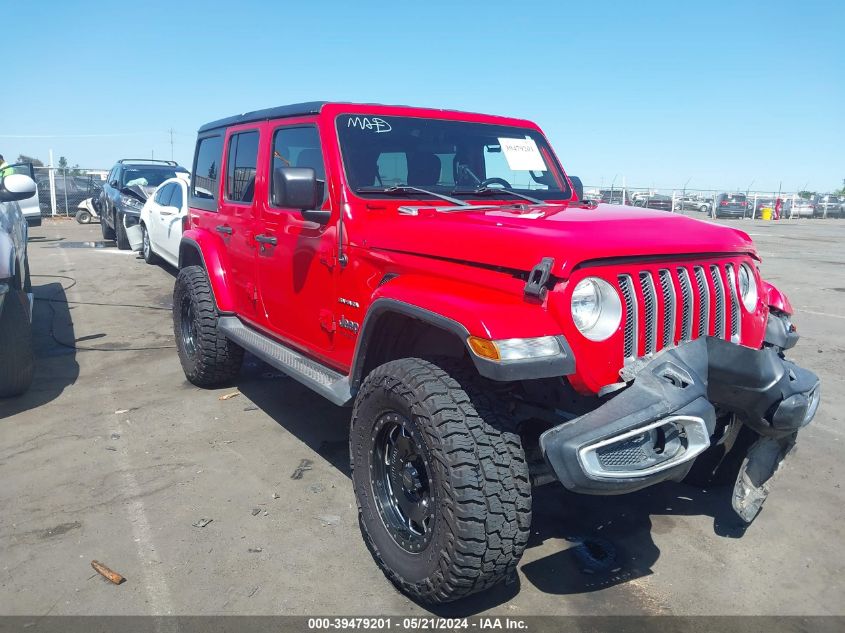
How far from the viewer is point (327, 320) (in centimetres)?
358

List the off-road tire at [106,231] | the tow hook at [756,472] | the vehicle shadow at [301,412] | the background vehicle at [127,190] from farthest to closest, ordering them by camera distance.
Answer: the off-road tire at [106,231] → the background vehicle at [127,190] → the vehicle shadow at [301,412] → the tow hook at [756,472]

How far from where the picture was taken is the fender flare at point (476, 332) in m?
2.27

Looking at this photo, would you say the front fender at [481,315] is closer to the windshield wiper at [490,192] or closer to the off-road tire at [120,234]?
the windshield wiper at [490,192]

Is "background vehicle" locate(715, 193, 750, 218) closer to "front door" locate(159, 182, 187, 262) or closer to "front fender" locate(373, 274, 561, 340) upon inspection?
"front door" locate(159, 182, 187, 262)

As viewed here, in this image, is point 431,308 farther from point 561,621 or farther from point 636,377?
point 561,621

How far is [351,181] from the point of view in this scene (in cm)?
353

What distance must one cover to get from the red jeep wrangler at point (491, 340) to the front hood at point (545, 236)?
1cm

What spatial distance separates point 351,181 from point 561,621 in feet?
7.52

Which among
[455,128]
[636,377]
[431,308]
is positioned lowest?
[636,377]

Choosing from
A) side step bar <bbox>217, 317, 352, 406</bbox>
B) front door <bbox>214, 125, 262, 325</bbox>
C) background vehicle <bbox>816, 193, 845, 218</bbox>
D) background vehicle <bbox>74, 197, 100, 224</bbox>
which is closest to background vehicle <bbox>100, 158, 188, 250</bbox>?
background vehicle <bbox>74, 197, 100, 224</bbox>

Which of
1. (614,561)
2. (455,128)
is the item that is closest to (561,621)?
(614,561)

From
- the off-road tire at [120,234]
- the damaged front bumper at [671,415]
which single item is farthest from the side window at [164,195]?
the damaged front bumper at [671,415]

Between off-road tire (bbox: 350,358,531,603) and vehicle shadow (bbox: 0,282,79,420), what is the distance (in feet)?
11.9

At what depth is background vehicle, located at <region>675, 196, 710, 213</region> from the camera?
38.6 m
